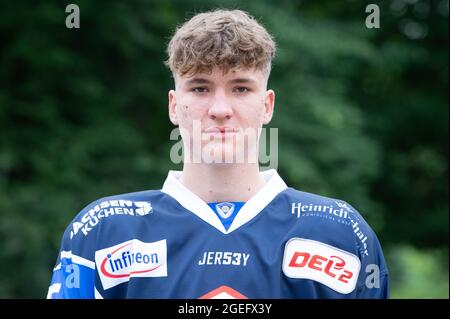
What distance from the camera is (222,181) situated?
3.13 m

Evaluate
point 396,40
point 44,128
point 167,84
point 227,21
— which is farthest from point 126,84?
point 227,21

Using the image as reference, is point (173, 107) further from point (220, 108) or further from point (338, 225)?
point (338, 225)

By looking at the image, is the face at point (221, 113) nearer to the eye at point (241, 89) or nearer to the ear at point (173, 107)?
the eye at point (241, 89)

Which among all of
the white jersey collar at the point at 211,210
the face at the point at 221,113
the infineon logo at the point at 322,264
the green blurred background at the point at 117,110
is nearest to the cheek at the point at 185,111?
the face at the point at 221,113

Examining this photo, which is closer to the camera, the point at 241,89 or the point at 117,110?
the point at 241,89

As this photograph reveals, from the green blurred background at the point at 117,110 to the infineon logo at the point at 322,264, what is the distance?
Result: 6.74 m

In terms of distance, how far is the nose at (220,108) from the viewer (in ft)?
9.75

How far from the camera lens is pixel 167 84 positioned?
10953 mm

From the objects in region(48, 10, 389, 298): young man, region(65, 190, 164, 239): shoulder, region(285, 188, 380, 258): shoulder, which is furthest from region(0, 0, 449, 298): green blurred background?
region(285, 188, 380, 258): shoulder

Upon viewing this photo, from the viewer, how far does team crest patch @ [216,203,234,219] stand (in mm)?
3111

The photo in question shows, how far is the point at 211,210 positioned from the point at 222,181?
129 millimetres

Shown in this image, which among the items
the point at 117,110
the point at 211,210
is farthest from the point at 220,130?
the point at 117,110

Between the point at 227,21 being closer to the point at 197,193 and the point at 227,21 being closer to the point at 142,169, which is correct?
the point at 197,193
